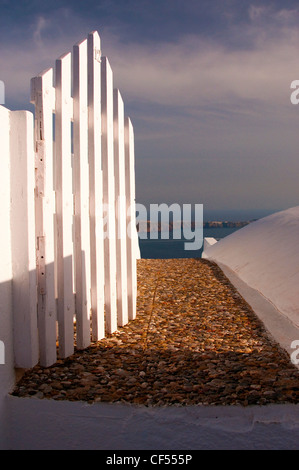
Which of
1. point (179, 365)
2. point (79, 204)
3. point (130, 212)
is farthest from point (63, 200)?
point (179, 365)

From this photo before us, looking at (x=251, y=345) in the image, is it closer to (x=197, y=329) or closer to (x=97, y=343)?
(x=197, y=329)

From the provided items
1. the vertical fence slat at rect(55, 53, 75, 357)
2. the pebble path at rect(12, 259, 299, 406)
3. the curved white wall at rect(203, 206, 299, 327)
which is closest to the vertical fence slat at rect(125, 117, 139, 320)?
the pebble path at rect(12, 259, 299, 406)

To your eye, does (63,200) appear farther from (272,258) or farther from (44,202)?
(272,258)

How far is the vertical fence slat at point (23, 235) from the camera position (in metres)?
2.89

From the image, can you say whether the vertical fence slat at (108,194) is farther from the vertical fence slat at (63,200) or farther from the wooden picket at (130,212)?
the vertical fence slat at (63,200)

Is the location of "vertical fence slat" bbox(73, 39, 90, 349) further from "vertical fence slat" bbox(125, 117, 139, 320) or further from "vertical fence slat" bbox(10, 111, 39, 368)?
"vertical fence slat" bbox(125, 117, 139, 320)

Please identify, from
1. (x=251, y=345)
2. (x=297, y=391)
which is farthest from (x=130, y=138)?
(x=297, y=391)

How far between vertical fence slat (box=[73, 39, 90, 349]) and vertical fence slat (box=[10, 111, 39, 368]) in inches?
24.1

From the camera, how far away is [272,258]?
670 cm

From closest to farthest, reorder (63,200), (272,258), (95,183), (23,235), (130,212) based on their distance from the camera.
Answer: (23,235) < (63,200) < (95,183) < (130,212) < (272,258)

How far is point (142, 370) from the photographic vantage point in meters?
3.29

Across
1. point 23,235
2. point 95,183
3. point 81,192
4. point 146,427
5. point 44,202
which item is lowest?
point 146,427

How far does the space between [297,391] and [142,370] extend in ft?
3.73

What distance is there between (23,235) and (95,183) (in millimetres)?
1009
